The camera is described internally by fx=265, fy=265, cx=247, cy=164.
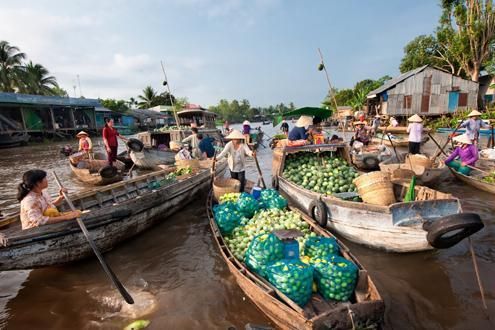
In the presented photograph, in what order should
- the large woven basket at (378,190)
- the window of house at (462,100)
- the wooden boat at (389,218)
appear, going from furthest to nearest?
the window of house at (462,100), the large woven basket at (378,190), the wooden boat at (389,218)

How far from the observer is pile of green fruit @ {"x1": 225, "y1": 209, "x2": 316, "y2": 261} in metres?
4.01

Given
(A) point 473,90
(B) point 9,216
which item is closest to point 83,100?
(B) point 9,216

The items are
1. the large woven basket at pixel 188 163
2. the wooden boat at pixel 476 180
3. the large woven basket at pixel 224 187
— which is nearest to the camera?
the large woven basket at pixel 224 187

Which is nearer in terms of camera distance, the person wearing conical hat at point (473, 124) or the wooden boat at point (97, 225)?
the wooden boat at point (97, 225)

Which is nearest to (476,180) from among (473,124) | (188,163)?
(473,124)

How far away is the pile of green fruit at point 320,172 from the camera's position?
565cm

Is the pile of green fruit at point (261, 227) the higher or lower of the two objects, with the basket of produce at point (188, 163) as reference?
lower

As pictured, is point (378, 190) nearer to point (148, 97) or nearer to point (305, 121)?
point (305, 121)

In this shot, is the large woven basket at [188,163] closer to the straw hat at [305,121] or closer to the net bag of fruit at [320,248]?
the straw hat at [305,121]

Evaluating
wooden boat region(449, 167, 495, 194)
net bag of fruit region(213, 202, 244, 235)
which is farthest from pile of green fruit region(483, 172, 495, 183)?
net bag of fruit region(213, 202, 244, 235)

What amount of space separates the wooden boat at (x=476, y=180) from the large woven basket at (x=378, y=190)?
14.3 ft

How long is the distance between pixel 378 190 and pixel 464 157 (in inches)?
207

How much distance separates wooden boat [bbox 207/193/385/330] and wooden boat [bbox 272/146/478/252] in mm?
1258

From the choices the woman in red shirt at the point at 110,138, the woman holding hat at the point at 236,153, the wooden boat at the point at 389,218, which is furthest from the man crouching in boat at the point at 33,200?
the woman in red shirt at the point at 110,138
